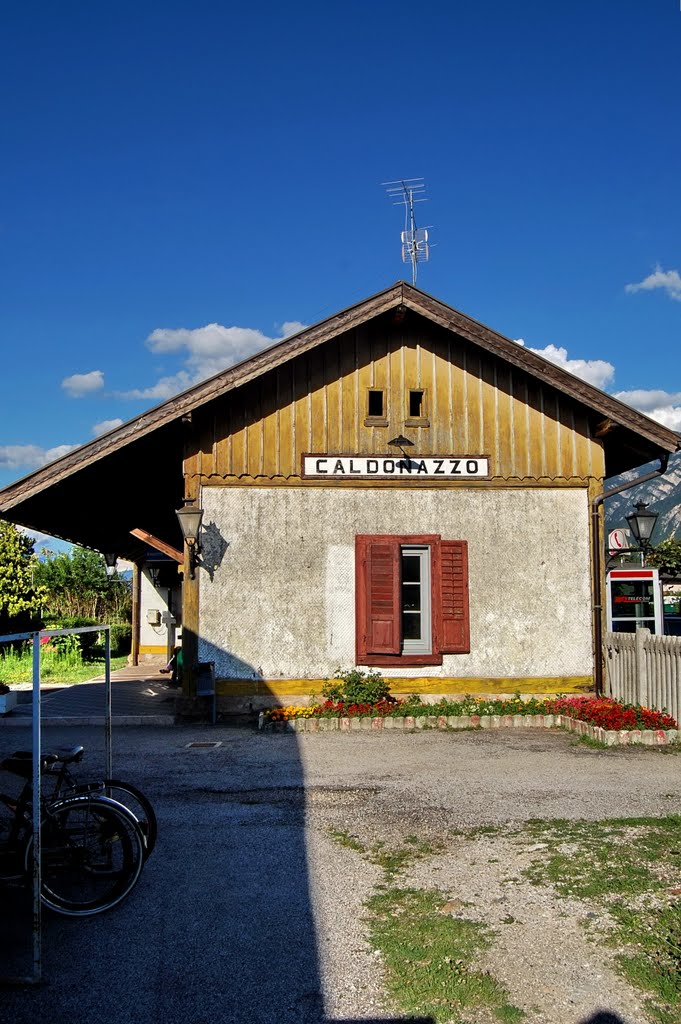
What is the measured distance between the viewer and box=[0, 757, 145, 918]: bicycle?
16.3ft

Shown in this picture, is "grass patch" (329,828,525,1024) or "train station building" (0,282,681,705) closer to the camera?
"grass patch" (329,828,525,1024)

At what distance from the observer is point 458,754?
10.1m

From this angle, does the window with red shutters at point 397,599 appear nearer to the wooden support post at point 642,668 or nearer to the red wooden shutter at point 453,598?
the red wooden shutter at point 453,598

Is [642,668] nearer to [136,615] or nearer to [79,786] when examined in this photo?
[79,786]

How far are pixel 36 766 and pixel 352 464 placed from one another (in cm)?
883

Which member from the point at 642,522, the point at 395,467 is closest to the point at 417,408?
the point at 395,467

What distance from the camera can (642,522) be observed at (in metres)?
14.7

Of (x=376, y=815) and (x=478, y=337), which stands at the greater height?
(x=478, y=337)

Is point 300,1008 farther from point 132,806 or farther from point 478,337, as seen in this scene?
point 478,337

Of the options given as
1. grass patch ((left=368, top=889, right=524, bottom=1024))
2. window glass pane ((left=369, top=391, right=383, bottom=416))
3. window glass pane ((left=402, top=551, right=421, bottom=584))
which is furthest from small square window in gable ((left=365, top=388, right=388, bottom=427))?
grass patch ((left=368, top=889, right=524, bottom=1024))

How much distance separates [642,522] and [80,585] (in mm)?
23204

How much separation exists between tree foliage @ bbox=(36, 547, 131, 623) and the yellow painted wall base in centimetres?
2020

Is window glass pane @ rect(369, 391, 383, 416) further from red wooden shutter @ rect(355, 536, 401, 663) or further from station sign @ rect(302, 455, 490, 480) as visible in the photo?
red wooden shutter @ rect(355, 536, 401, 663)

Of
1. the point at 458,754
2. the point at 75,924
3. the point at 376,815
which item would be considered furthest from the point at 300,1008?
the point at 458,754
